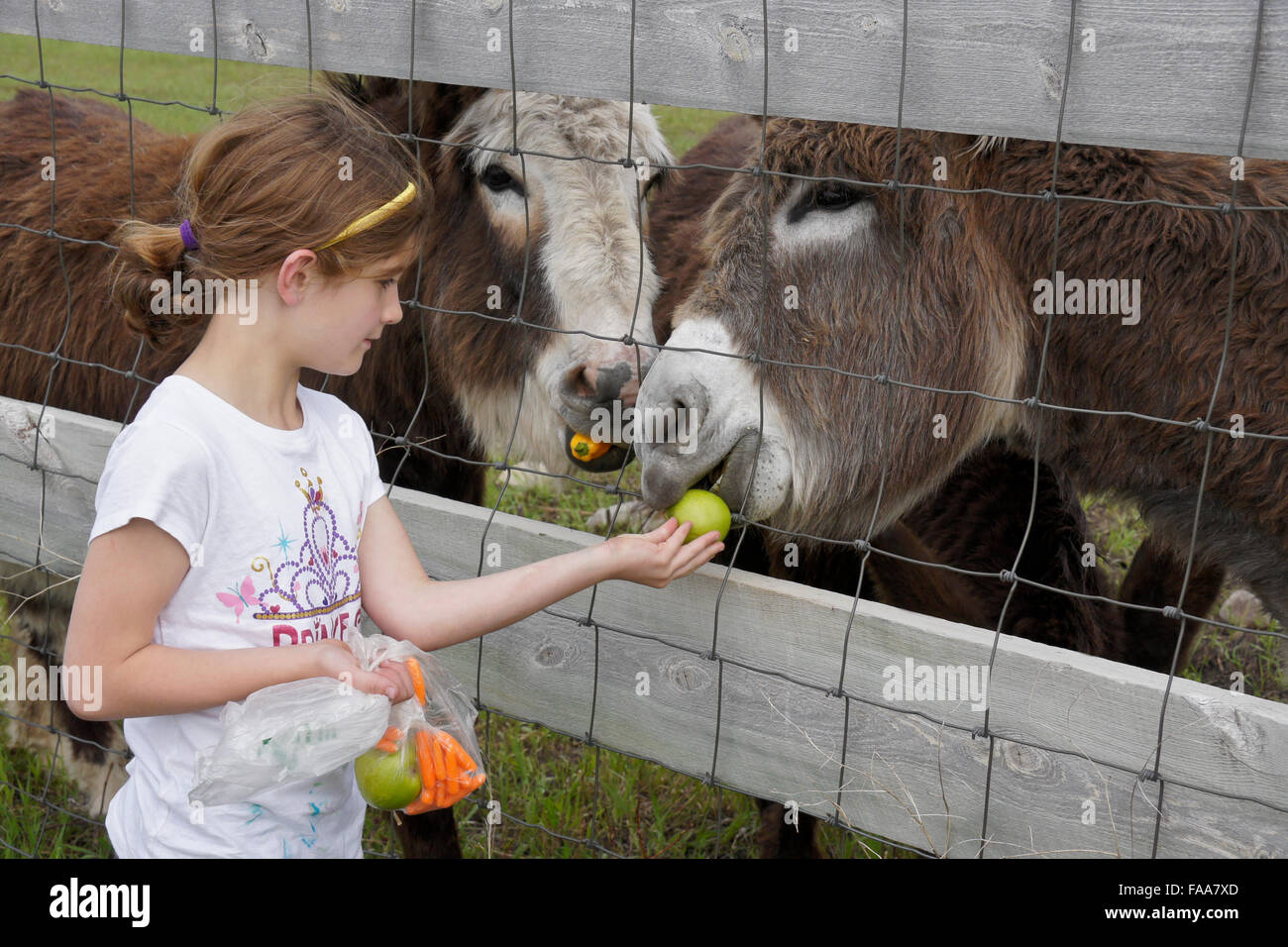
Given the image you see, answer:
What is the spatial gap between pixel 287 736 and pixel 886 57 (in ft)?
4.02

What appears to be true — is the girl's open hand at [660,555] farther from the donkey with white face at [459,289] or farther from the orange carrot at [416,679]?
the donkey with white face at [459,289]

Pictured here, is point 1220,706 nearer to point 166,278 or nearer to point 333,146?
point 333,146

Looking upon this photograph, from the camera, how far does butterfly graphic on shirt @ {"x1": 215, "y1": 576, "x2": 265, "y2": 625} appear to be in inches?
61.2

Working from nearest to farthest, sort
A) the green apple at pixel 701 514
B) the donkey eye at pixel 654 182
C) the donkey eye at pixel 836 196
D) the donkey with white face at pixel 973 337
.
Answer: the green apple at pixel 701 514, the donkey with white face at pixel 973 337, the donkey eye at pixel 836 196, the donkey eye at pixel 654 182

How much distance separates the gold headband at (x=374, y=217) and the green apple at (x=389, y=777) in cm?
68

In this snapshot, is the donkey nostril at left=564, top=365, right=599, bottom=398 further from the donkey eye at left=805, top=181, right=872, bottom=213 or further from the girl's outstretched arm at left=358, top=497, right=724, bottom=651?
the girl's outstretched arm at left=358, top=497, right=724, bottom=651

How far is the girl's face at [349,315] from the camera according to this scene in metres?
1.58

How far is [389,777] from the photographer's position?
146 centimetres

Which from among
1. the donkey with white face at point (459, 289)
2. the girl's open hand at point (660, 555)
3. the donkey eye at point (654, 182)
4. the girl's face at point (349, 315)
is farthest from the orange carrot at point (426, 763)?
the donkey eye at point (654, 182)

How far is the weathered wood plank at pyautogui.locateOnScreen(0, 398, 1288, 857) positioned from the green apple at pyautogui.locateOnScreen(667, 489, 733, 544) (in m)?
0.08

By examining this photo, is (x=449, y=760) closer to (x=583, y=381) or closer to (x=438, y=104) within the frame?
(x=583, y=381)

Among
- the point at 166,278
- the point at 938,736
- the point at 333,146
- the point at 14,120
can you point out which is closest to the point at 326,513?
the point at 166,278

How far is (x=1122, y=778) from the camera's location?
1.61 meters

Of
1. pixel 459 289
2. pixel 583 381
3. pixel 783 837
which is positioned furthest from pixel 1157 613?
pixel 459 289
